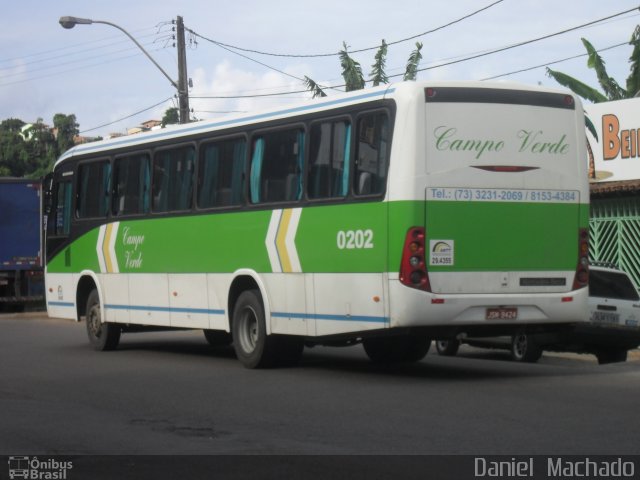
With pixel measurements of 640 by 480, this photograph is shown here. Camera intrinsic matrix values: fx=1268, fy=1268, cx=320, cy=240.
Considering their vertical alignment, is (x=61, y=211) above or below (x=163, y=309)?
above

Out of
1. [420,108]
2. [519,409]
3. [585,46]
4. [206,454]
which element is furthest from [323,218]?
[585,46]

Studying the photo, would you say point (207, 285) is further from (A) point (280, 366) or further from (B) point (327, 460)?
(B) point (327, 460)

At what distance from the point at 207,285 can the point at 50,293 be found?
17.2 ft

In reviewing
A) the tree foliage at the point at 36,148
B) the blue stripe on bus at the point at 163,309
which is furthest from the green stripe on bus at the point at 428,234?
the tree foliage at the point at 36,148

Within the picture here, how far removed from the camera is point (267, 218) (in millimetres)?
15562

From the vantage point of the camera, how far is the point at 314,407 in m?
11.9

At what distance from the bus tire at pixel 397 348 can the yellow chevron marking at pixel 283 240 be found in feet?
6.24

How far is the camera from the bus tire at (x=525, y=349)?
18406mm

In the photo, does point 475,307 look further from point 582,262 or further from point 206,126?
point 206,126

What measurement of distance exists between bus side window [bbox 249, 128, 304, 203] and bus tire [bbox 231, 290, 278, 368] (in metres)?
1.28

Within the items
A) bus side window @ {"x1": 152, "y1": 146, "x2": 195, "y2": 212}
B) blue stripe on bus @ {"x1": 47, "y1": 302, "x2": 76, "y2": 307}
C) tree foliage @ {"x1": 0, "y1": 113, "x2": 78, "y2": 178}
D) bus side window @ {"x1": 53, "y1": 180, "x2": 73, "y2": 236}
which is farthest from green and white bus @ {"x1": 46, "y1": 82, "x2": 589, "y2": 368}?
tree foliage @ {"x1": 0, "y1": 113, "x2": 78, "y2": 178}

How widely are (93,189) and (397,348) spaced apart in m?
6.05

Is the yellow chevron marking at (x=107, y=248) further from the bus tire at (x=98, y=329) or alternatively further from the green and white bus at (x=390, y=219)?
the green and white bus at (x=390, y=219)

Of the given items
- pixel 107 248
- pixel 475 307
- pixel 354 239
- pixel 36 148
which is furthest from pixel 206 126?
pixel 36 148
